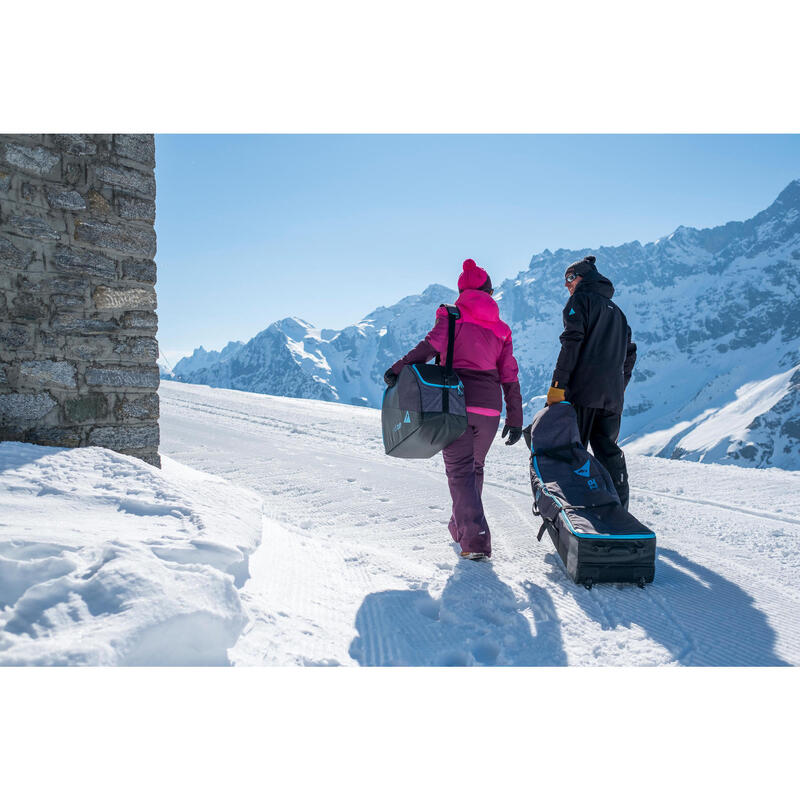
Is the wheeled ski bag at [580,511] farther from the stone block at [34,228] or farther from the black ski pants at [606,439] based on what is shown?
the stone block at [34,228]

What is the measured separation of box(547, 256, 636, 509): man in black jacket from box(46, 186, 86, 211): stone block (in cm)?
338

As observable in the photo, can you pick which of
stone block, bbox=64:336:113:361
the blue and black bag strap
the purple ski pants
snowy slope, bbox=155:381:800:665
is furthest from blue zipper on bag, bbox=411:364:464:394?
stone block, bbox=64:336:113:361

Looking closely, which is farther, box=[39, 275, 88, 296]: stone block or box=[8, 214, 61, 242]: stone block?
box=[39, 275, 88, 296]: stone block

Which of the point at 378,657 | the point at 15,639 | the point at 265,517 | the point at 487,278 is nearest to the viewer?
the point at 15,639

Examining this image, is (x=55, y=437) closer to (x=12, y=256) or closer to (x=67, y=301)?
(x=67, y=301)

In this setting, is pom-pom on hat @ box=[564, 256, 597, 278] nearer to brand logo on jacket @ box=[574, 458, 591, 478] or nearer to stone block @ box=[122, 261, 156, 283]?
brand logo on jacket @ box=[574, 458, 591, 478]

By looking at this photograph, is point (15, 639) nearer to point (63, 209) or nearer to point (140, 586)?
point (140, 586)

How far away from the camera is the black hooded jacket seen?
346 centimetres

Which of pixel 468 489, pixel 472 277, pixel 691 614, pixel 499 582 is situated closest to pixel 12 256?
pixel 472 277

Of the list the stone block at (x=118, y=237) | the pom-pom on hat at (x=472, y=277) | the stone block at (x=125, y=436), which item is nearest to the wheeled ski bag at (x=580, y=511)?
the pom-pom on hat at (x=472, y=277)

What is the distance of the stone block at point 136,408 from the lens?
12.0ft

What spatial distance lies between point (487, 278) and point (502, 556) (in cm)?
186

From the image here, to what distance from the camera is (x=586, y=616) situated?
2.45 meters

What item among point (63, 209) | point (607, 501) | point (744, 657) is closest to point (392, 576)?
point (607, 501)
